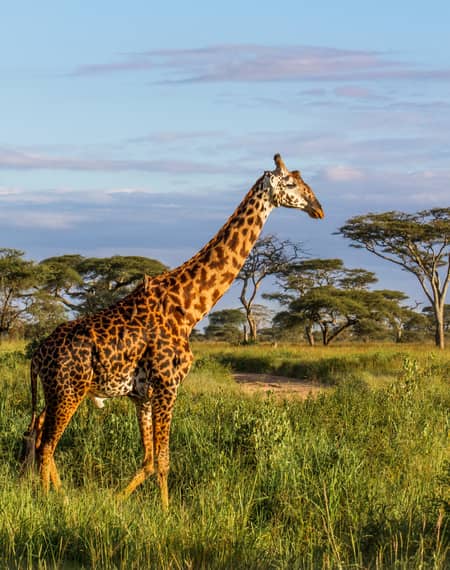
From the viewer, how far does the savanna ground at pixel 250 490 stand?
17.6 ft

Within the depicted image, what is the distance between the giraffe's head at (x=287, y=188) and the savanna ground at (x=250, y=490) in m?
1.92

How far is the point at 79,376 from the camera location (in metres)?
6.72

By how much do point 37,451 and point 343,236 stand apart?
3309 centimetres

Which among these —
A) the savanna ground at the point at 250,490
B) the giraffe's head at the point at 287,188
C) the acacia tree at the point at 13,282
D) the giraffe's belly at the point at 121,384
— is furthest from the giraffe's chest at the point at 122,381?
the acacia tree at the point at 13,282

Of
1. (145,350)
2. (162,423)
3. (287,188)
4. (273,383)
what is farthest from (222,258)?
(273,383)

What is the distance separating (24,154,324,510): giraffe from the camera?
6.73 meters

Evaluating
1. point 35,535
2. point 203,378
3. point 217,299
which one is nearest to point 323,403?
point 217,299

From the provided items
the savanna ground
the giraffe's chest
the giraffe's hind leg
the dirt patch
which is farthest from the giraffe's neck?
the dirt patch

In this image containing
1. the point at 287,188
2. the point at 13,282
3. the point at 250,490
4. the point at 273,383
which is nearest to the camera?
the point at 250,490

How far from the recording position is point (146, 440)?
7.00 meters

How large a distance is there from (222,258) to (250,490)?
5.54 feet

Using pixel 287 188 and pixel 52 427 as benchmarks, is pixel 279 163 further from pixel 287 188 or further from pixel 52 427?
pixel 52 427

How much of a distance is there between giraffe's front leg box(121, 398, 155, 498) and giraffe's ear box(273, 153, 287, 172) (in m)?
1.93

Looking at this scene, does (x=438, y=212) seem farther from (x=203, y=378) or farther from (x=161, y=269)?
(x=203, y=378)
